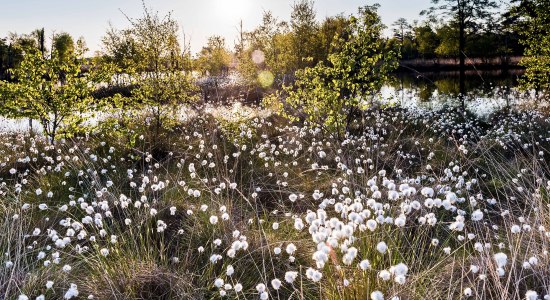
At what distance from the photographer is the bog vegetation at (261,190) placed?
3.36 m

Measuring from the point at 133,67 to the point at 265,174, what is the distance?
4.30 metres

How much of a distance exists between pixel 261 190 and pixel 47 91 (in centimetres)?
531

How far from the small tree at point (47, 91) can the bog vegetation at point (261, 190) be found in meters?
0.04

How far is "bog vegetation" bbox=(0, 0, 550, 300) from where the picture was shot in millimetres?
3361

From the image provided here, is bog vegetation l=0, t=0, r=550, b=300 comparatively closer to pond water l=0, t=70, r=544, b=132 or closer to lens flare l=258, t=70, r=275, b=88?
pond water l=0, t=70, r=544, b=132

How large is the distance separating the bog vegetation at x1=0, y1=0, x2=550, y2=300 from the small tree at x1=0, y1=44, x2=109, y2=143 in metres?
0.04

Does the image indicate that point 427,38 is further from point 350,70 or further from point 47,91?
point 47,91

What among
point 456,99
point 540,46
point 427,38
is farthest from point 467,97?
point 427,38

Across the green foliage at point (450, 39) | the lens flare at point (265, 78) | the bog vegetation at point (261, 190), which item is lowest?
the bog vegetation at point (261, 190)

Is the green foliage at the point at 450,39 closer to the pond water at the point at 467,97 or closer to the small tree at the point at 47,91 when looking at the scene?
the pond water at the point at 467,97

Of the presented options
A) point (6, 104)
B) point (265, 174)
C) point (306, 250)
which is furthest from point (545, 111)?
point (6, 104)

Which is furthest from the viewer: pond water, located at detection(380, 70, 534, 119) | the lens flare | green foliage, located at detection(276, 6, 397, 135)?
the lens flare

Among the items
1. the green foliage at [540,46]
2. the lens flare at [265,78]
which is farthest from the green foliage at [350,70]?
the lens flare at [265,78]

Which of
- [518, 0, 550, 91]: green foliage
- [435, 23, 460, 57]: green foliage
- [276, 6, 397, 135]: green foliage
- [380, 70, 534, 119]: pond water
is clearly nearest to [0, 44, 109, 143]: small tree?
[276, 6, 397, 135]: green foliage
